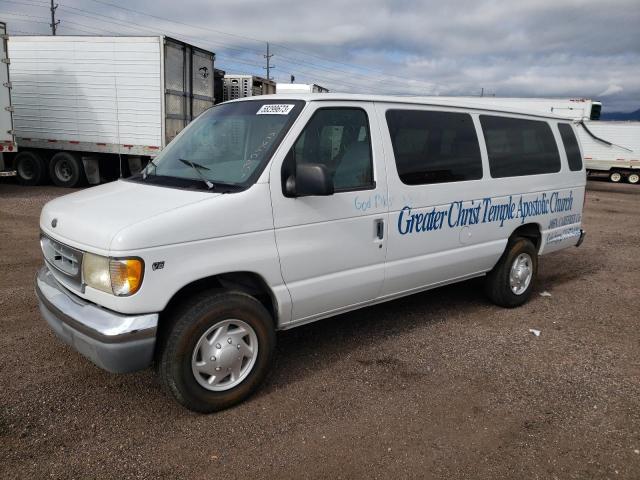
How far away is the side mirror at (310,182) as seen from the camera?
3312 mm

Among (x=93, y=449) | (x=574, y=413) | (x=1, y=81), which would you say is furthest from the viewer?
(x=1, y=81)

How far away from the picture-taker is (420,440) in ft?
10.4

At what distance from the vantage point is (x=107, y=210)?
322 centimetres

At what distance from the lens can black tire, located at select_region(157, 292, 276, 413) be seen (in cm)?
312

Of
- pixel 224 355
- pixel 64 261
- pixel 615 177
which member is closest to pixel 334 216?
pixel 224 355

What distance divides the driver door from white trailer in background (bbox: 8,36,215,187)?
1000cm

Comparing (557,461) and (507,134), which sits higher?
(507,134)

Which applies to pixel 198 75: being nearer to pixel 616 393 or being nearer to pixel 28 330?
pixel 28 330

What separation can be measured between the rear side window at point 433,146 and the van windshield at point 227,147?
0.96m

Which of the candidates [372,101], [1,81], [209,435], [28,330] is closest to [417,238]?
[372,101]

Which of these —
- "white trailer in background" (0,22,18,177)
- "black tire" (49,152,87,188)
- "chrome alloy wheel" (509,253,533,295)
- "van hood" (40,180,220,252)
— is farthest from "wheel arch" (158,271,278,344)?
"black tire" (49,152,87,188)

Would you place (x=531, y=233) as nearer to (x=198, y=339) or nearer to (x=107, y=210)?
(x=198, y=339)

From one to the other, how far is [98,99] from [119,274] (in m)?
11.9

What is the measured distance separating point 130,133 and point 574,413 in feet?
40.2
